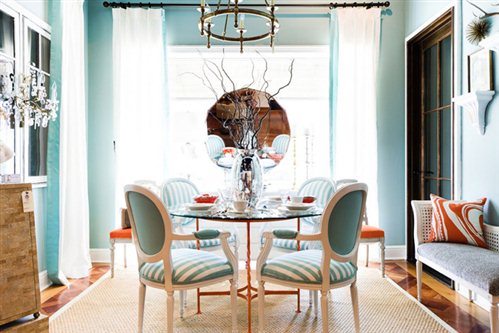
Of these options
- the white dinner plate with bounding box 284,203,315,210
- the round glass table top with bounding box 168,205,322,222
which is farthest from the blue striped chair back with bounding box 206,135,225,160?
the white dinner plate with bounding box 284,203,315,210

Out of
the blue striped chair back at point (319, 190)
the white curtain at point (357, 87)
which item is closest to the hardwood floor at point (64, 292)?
the blue striped chair back at point (319, 190)

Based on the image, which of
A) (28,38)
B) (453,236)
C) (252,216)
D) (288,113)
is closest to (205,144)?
(288,113)

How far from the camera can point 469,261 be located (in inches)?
94.7

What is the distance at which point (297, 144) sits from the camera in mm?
4520

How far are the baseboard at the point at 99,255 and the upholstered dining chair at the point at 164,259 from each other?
2185 mm

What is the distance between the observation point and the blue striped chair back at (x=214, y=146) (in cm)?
443

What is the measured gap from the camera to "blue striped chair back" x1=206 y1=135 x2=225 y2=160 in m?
4.43

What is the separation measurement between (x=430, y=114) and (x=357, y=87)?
784 mm

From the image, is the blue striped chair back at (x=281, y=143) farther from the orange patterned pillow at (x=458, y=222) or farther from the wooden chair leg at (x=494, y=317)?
the wooden chair leg at (x=494, y=317)

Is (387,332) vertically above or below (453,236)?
below

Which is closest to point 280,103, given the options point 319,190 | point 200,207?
point 319,190

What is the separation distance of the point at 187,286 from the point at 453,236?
1.94 metres

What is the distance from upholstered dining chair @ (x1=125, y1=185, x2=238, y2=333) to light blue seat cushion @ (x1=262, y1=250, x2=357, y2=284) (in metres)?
0.25

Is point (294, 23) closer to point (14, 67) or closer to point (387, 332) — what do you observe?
point (14, 67)
